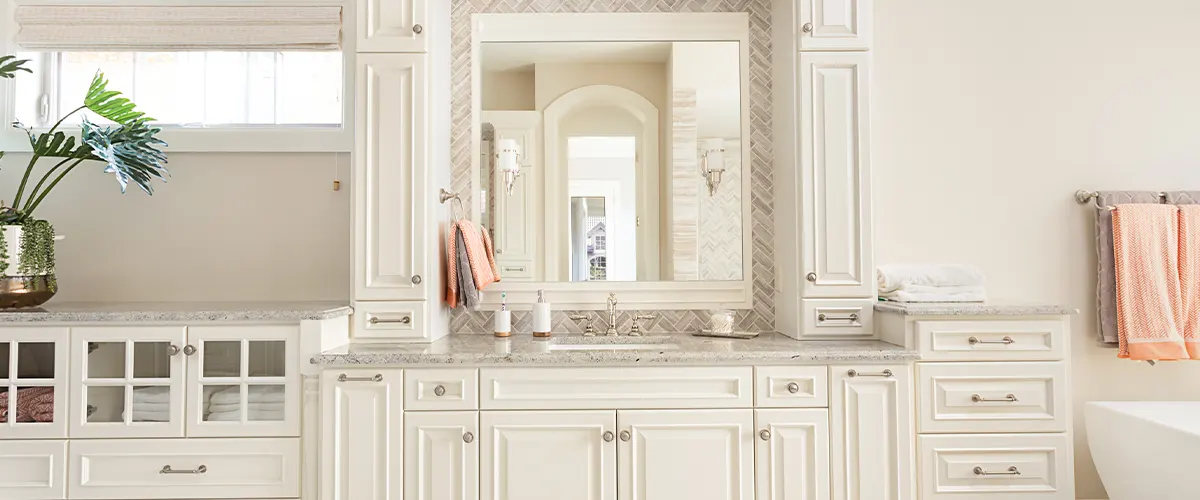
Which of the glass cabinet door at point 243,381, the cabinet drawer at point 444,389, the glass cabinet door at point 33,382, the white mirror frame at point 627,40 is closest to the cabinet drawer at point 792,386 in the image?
the white mirror frame at point 627,40

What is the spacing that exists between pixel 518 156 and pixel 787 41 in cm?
113

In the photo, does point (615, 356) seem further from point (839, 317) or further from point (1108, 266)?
point (1108, 266)

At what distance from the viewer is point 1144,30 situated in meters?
2.62

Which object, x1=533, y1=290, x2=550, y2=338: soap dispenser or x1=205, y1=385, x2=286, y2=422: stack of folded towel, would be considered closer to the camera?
x1=205, y1=385, x2=286, y2=422: stack of folded towel

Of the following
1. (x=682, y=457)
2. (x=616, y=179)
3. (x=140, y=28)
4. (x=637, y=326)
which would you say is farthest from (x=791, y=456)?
(x=140, y=28)

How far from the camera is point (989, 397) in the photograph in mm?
2055

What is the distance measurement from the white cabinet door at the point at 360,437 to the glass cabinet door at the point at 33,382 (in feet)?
2.70

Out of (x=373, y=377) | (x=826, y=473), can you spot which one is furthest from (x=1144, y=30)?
(x=373, y=377)

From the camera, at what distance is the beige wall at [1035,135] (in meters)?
2.60

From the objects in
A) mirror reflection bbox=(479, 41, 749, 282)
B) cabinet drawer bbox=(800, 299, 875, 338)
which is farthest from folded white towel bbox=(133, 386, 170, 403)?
cabinet drawer bbox=(800, 299, 875, 338)

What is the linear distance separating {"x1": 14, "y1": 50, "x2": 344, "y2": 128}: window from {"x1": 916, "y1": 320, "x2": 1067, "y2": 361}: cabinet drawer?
240cm

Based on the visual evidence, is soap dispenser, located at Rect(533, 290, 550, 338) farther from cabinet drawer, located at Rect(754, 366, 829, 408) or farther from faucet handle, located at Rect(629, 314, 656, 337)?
cabinet drawer, located at Rect(754, 366, 829, 408)

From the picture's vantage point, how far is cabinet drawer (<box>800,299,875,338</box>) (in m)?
2.28

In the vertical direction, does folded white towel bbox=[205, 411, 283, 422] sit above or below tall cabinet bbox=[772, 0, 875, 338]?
below
